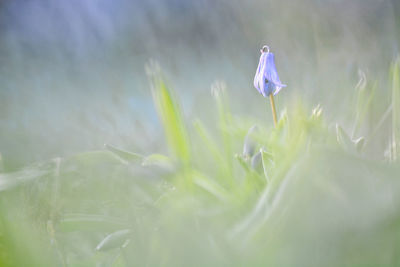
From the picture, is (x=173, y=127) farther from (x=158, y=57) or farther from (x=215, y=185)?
(x=158, y=57)

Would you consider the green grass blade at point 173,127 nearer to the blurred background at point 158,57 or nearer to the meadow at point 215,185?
the meadow at point 215,185

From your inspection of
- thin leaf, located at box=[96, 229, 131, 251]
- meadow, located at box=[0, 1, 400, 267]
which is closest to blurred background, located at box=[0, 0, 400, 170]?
meadow, located at box=[0, 1, 400, 267]

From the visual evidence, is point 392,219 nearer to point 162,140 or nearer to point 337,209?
point 337,209

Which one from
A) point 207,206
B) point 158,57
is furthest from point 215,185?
point 158,57

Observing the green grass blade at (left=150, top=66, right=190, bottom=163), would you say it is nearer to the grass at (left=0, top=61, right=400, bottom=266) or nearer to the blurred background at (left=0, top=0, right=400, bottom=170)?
the grass at (left=0, top=61, right=400, bottom=266)

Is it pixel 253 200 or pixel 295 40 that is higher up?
pixel 295 40

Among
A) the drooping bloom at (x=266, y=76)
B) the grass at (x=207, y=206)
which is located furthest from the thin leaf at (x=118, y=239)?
the drooping bloom at (x=266, y=76)

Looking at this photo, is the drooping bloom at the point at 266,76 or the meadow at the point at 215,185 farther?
the drooping bloom at the point at 266,76

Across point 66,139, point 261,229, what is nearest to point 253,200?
point 261,229
